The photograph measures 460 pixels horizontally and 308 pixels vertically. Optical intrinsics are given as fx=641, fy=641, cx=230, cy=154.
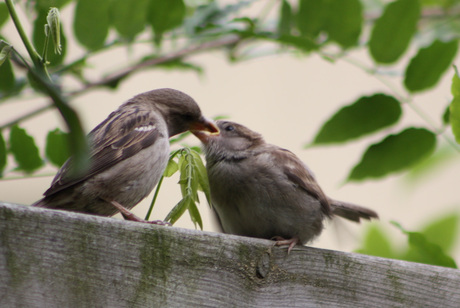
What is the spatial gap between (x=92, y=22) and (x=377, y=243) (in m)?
1.47

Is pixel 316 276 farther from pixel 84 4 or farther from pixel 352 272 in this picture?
pixel 84 4

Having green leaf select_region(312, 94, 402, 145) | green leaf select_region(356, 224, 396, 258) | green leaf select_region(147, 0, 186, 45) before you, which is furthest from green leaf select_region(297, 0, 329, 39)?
green leaf select_region(356, 224, 396, 258)

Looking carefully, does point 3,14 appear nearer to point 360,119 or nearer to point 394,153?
point 360,119

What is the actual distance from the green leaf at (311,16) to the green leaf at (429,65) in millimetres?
346

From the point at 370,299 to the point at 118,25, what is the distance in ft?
3.84

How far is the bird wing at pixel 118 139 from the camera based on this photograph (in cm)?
191

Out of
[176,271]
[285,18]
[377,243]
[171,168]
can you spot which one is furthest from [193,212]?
[377,243]

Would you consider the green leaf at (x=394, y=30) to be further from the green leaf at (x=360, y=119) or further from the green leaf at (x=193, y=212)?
the green leaf at (x=193, y=212)

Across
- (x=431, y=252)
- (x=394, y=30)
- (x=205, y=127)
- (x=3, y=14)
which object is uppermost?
(x=3, y=14)

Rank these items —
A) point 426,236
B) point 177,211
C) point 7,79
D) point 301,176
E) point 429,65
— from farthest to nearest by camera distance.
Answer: point 426,236 → point 301,176 → point 429,65 → point 7,79 → point 177,211

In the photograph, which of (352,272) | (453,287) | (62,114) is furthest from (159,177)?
(62,114)

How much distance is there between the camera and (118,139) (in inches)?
88.3

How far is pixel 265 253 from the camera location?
172 cm

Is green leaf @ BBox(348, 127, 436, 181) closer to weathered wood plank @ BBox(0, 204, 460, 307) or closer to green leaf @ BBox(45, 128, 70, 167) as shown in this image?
weathered wood plank @ BBox(0, 204, 460, 307)
